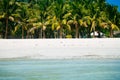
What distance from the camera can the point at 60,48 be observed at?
62.3 ft

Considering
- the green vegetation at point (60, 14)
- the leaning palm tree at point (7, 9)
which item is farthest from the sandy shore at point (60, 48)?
the leaning palm tree at point (7, 9)

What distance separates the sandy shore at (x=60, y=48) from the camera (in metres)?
18.2

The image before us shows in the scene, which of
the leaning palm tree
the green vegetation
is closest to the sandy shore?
the green vegetation

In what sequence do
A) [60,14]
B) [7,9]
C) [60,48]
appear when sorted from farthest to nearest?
[7,9] < [60,14] < [60,48]

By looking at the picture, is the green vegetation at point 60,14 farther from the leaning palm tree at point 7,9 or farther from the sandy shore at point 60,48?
the sandy shore at point 60,48

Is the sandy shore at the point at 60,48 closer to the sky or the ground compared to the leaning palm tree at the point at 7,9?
closer to the ground

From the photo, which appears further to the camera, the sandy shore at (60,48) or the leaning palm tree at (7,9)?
the leaning palm tree at (7,9)

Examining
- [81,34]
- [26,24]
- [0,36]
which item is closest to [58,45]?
[26,24]

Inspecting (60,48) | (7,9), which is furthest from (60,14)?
(60,48)

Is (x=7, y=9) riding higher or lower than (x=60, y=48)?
higher

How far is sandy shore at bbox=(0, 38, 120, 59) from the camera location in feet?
59.9

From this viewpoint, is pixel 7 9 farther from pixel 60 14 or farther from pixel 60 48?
pixel 60 48

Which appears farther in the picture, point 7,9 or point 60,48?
point 7,9

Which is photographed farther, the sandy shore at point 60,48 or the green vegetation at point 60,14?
the green vegetation at point 60,14
